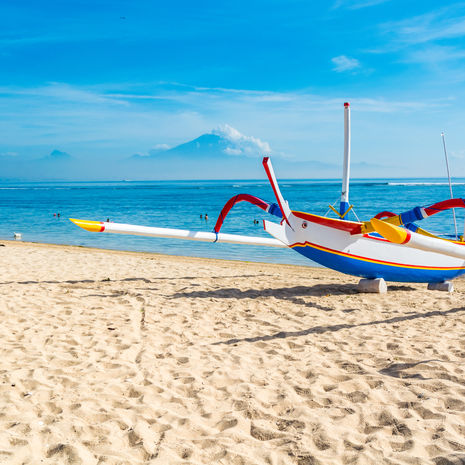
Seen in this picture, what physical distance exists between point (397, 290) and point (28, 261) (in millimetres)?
9916

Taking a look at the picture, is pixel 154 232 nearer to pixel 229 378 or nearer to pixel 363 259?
pixel 363 259

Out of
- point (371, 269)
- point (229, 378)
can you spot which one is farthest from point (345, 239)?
point (229, 378)

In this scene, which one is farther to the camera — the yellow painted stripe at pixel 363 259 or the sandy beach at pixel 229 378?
the yellow painted stripe at pixel 363 259

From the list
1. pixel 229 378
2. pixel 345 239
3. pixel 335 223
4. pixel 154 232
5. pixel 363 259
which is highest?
pixel 335 223

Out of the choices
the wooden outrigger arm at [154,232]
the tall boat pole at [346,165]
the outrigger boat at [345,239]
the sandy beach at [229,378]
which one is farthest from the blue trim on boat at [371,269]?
the wooden outrigger arm at [154,232]

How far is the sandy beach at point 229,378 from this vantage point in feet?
11.9

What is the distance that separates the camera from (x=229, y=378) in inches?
197

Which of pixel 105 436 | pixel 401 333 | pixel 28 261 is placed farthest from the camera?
pixel 28 261

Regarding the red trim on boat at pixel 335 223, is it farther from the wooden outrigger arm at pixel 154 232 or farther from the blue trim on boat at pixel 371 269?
the wooden outrigger arm at pixel 154 232

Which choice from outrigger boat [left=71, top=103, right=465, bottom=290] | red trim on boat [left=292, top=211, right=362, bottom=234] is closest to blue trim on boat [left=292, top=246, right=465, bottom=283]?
outrigger boat [left=71, top=103, right=465, bottom=290]

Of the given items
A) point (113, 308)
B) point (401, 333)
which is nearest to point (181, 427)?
point (401, 333)

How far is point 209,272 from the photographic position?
489 inches

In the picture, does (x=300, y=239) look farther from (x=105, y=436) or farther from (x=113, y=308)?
(x=105, y=436)

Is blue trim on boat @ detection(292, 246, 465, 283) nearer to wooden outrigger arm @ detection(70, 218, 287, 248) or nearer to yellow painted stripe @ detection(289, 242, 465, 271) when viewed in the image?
yellow painted stripe @ detection(289, 242, 465, 271)
